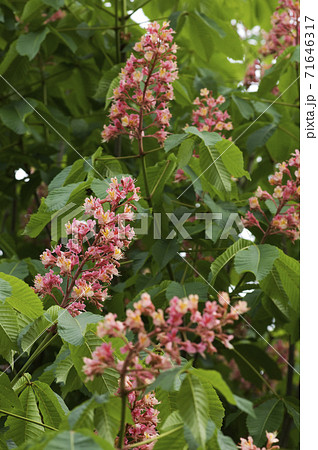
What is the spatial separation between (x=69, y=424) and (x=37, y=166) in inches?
97.1

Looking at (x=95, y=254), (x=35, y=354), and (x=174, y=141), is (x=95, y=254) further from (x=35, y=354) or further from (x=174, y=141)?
(x=174, y=141)

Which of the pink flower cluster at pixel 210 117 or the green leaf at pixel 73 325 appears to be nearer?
the green leaf at pixel 73 325

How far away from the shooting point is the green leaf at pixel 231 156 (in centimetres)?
221

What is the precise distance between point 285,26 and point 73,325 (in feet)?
8.35

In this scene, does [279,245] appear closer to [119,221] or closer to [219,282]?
[219,282]

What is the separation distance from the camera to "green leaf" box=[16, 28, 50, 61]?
119 inches

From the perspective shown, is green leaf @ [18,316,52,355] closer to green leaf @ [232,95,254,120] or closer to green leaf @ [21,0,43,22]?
green leaf @ [232,95,254,120]

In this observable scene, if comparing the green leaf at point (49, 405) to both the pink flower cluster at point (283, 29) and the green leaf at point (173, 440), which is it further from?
the pink flower cluster at point (283, 29)

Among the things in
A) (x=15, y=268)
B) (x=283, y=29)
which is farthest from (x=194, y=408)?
(x=283, y=29)

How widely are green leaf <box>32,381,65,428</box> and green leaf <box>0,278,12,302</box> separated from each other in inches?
11.2

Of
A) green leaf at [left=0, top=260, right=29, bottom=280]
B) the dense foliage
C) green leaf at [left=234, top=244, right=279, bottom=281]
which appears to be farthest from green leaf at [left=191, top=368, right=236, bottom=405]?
green leaf at [left=0, top=260, right=29, bottom=280]

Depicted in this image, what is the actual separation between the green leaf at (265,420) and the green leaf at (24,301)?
3.95ft

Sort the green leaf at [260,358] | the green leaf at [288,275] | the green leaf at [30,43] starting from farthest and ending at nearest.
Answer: the green leaf at [260,358], the green leaf at [30,43], the green leaf at [288,275]

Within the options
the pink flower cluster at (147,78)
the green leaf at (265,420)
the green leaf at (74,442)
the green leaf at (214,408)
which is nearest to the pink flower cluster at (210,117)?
the pink flower cluster at (147,78)
